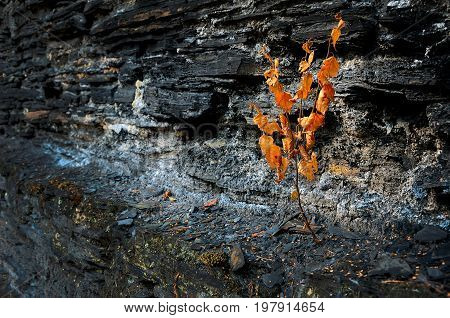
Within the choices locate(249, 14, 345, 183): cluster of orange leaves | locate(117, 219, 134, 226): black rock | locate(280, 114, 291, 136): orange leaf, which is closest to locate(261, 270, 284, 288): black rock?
locate(249, 14, 345, 183): cluster of orange leaves

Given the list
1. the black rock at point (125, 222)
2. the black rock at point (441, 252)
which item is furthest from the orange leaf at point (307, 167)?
the black rock at point (125, 222)

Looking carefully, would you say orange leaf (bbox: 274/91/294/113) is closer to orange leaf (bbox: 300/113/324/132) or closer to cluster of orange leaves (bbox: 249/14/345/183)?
cluster of orange leaves (bbox: 249/14/345/183)

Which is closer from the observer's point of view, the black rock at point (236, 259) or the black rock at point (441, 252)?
the black rock at point (441, 252)

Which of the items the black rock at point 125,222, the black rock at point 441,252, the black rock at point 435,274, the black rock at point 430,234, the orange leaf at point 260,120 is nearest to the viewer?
the black rock at point 435,274

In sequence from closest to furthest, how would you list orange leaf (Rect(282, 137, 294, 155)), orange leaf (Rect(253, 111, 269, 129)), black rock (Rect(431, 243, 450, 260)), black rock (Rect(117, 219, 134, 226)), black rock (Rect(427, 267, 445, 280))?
1. black rock (Rect(427, 267, 445, 280))
2. black rock (Rect(431, 243, 450, 260))
3. orange leaf (Rect(253, 111, 269, 129))
4. orange leaf (Rect(282, 137, 294, 155))
5. black rock (Rect(117, 219, 134, 226))

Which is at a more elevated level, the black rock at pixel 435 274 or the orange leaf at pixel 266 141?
the orange leaf at pixel 266 141

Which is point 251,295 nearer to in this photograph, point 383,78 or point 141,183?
point 383,78

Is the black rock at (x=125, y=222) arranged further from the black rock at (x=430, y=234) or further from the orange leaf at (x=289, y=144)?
the black rock at (x=430, y=234)
